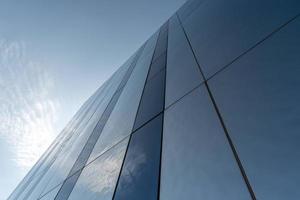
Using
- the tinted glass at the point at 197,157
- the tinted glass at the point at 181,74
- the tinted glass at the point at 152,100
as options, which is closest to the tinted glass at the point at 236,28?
the tinted glass at the point at 181,74

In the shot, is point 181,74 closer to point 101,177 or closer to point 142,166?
point 142,166

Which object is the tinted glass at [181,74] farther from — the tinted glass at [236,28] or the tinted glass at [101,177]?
the tinted glass at [101,177]

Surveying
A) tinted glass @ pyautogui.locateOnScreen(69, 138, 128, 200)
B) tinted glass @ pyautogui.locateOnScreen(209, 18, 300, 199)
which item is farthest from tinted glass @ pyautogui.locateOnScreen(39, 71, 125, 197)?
tinted glass @ pyautogui.locateOnScreen(209, 18, 300, 199)

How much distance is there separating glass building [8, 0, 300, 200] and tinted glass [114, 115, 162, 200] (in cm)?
1

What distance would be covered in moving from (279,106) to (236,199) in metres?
0.71

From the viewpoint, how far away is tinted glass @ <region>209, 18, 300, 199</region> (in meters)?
1.12

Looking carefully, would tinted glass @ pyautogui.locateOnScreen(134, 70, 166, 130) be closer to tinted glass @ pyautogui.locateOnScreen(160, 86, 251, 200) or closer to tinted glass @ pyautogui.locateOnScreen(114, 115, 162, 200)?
tinted glass @ pyautogui.locateOnScreen(114, 115, 162, 200)

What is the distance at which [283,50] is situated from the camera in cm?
165

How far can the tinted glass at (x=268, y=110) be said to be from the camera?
1.12 m

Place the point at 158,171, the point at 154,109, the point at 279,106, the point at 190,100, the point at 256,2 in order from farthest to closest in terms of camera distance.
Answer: the point at 154,109, the point at 256,2, the point at 190,100, the point at 158,171, the point at 279,106

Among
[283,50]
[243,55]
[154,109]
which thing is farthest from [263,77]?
[154,109]

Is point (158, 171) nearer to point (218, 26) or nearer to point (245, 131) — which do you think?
point (245, 131)

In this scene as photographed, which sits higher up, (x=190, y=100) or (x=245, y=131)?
(x=190, y=100)

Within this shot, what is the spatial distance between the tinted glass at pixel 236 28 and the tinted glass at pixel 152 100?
74 cm
